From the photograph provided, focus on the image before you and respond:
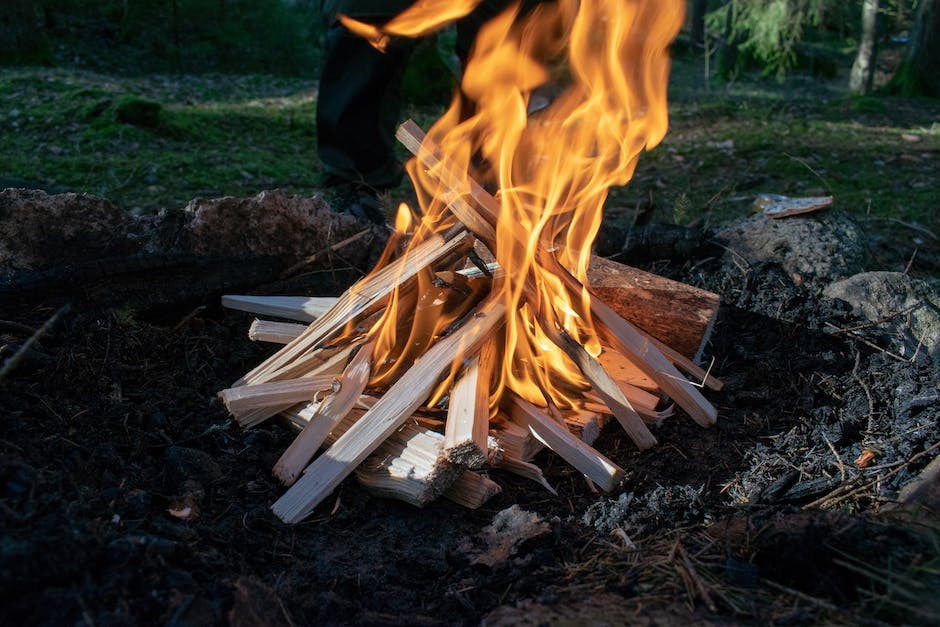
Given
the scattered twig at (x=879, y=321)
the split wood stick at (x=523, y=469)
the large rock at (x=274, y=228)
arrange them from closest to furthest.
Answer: the split wood stick at (x=523, y=469)
the scattered twig at (x=879, y=321)
the large rock at (x=274, y=228)

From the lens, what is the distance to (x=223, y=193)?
20.3 feet

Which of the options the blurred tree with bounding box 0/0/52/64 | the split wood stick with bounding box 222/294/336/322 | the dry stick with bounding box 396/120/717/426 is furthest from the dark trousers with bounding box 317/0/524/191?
the blurred tree with bounding box 0/0/52/64

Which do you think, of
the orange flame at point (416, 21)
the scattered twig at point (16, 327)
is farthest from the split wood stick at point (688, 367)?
the scattered twig at point (16, 327)

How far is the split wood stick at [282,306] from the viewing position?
3.41 m

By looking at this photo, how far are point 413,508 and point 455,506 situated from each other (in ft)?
0.45

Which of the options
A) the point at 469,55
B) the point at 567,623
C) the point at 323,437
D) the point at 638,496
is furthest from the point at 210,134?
the point at 567,623

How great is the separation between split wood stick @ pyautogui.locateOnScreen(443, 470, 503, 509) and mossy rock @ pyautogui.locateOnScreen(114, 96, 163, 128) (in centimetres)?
619

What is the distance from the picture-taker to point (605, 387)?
110 inches

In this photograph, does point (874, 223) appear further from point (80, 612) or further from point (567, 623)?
point (80, 612)

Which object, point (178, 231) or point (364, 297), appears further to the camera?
point (178, 231)

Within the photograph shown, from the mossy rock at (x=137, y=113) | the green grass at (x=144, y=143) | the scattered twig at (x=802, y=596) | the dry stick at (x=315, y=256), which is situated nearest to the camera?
the scattered twig at (x=802, y=596)

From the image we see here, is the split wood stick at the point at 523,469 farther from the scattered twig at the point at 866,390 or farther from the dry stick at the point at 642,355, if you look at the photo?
the scattered twig at the point at 866,390

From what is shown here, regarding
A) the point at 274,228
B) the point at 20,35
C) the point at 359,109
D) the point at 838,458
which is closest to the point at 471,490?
the point at 838,458

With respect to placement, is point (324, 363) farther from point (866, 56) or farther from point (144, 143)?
point (866, 56)
